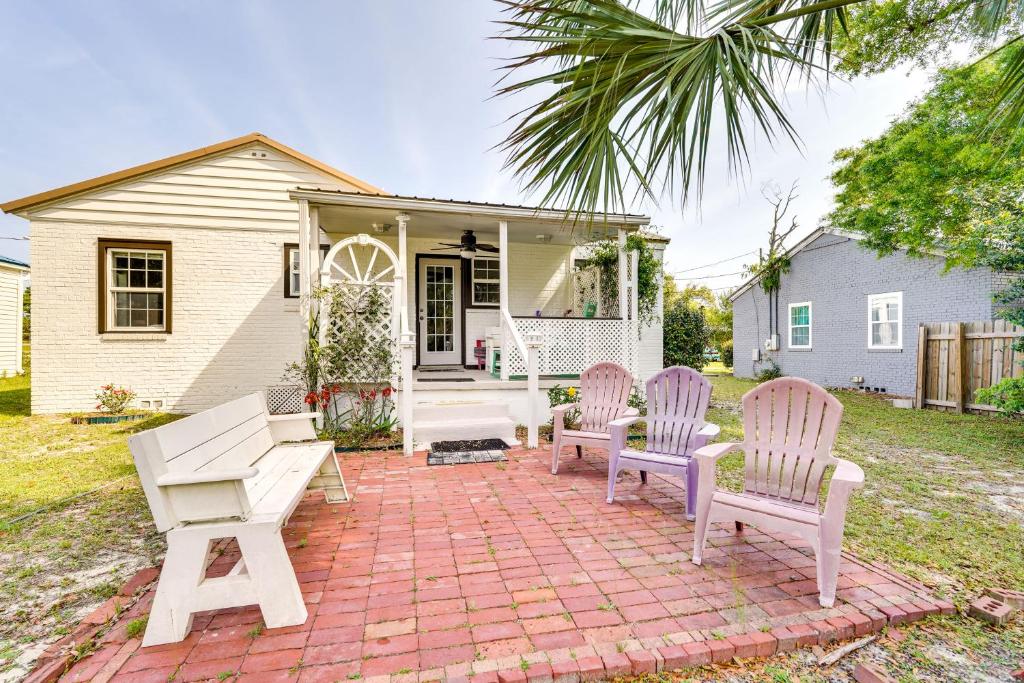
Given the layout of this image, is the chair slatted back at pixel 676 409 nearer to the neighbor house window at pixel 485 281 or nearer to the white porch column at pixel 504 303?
the white porch column at pixel 504 303

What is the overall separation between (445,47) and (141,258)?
7.22 meters

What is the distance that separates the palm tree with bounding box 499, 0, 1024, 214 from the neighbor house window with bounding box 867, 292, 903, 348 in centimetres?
966

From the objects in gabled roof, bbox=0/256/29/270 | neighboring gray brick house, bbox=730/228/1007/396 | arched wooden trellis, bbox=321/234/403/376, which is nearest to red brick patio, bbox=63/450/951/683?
arched wooden trellis, bbox=321/234/403/376

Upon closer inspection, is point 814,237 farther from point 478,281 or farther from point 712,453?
point 712,453

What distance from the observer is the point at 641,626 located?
2.15m

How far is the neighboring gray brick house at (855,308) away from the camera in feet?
32.0

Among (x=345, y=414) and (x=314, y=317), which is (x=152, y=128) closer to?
(x=314, y=317)

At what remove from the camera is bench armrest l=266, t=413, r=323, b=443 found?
380cm

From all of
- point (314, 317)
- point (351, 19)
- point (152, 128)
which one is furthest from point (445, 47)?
point (152, 128)

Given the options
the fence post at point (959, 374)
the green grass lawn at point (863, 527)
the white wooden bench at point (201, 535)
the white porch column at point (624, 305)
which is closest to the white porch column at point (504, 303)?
the white porch column at point (624, 305)

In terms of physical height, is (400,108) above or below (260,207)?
above

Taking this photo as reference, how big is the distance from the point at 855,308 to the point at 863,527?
1098 cm

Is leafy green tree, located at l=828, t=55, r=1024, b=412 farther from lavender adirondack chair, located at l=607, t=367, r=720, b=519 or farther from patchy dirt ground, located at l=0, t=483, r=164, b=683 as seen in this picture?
patchy dirt ground, located at l=0, t=483, r=164, b=683

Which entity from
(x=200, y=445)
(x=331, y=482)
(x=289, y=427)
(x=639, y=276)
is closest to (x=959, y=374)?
(x=639, y=276)
